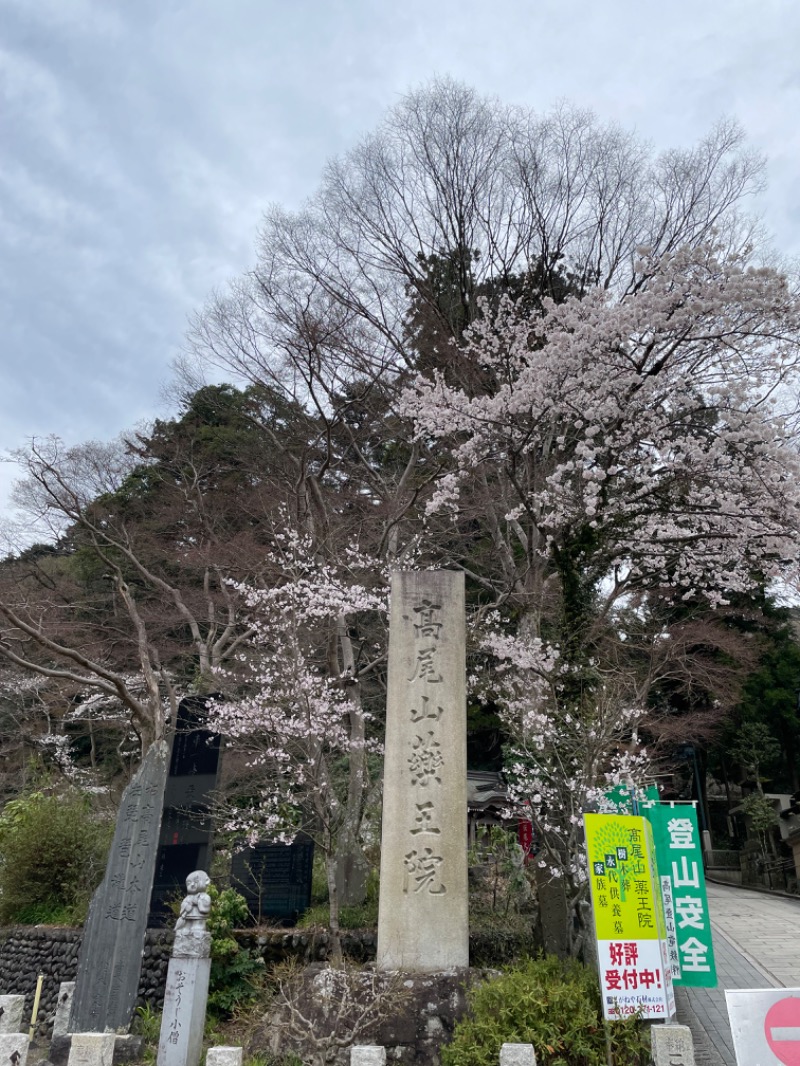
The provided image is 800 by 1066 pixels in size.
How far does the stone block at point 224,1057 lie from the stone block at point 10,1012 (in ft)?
12.1

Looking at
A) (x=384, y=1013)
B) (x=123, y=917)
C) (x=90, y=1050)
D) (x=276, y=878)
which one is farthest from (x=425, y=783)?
(x=276, y=878)

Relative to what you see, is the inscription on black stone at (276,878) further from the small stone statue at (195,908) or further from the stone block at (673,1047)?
the stone block at (673,1047)

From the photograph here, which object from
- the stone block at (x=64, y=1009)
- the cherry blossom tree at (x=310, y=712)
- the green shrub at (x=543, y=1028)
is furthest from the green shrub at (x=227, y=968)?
the green shrub at (x=543, y=1028)

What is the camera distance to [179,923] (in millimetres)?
7305

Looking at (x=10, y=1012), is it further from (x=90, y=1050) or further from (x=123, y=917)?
(x=90, y=1050)


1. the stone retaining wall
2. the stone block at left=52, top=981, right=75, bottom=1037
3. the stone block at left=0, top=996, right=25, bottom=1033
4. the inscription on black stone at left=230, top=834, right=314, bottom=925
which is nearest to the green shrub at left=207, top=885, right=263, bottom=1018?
the stone retaining wall

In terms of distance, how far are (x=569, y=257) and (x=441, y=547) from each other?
6.42m

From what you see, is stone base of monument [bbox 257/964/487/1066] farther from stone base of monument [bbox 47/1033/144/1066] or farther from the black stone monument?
the black stone monument

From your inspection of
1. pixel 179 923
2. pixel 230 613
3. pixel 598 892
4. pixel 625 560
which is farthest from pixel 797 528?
pixel 230 613

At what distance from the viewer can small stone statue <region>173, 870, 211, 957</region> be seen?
280 inches

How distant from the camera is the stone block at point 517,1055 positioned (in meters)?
5.48

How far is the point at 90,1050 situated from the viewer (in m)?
6.73

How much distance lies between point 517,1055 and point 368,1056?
106cm

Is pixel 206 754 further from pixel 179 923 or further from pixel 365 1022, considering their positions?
pixel 365 1022
